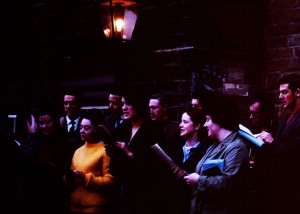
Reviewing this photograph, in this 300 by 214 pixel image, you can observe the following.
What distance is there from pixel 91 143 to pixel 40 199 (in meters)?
0.97

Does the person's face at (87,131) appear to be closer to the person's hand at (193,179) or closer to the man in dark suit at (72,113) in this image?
the man in dark suit at (72,113)

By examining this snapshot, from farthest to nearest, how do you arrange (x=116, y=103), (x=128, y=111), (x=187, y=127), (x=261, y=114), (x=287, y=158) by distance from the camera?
(x=116, y=103)
(x=261, y=114)
(x=128, y=111)
(x=187, y=127)
(x=287, y=158)

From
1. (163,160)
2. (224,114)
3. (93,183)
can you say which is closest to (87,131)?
(93,183)

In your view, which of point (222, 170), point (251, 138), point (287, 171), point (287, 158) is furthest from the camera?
point (287, 171)

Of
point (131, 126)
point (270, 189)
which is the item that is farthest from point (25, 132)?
point (270, 189)

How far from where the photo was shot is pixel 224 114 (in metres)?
5.60

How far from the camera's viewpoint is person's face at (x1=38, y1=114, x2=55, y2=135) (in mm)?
7555

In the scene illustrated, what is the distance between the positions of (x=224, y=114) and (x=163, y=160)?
74 centimetres

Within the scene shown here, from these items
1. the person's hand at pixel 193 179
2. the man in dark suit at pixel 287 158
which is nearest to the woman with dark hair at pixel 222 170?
the person's hand at pixel 193 179

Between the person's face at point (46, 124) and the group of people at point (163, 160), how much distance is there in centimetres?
1

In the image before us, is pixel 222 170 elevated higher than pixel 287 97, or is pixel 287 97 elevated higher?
pixel 287 97

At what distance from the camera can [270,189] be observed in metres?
6.26

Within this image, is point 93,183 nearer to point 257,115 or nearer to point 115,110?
point 115,110

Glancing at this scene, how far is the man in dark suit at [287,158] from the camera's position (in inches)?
237
